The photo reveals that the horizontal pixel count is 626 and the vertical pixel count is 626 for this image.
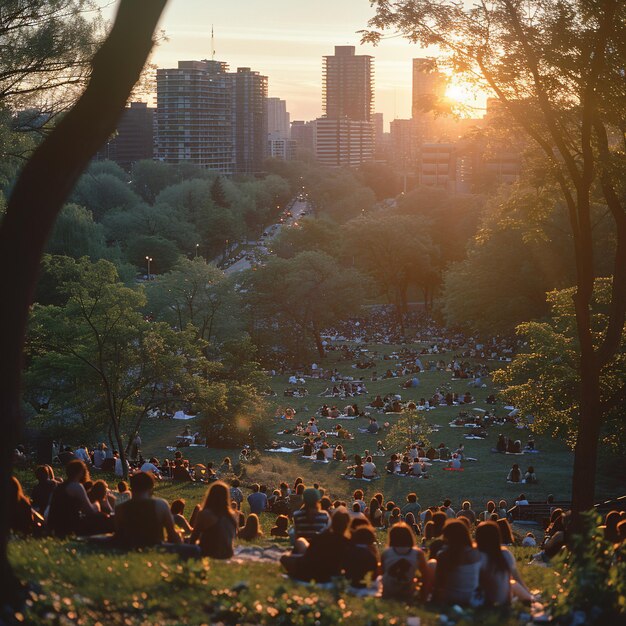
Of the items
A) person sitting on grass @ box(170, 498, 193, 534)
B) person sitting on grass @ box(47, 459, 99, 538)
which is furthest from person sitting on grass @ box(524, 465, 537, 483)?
person sitting on grass @ box(47, 459, 99, 538)

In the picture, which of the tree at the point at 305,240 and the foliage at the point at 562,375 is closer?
the foliage at the point at 562,375

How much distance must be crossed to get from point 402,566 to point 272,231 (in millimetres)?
126136

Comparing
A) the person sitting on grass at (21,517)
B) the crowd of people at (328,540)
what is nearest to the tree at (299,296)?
the crowd of people at (328,540)

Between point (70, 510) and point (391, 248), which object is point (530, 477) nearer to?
point (70, 510)

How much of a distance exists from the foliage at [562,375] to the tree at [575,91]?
11.5ft

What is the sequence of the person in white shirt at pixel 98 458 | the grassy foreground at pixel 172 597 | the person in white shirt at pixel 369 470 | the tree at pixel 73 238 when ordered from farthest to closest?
1. the tree at pixel 73 238
2. the person in white shirt at pixel 369 470
3. the person in white shirt at pixel 98 458
4. the grassy foreground at pixel 172 597

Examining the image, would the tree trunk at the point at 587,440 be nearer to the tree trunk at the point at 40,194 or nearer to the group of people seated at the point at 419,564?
the group of people seated at the point at 419,564

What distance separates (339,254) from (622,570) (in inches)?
2407

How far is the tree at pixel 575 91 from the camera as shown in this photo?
11969mm

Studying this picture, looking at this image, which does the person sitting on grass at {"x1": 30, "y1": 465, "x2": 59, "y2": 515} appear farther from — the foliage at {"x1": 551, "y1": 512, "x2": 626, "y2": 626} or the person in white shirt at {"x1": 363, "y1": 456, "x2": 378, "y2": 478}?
the person in white shirt at {"x1": 363, "y1": 456, "x2": 378, "y2": 478}

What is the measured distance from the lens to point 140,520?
8.04 m

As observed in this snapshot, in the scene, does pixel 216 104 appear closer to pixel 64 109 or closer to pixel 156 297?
pixel 156 297

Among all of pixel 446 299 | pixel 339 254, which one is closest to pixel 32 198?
pixel 446 299

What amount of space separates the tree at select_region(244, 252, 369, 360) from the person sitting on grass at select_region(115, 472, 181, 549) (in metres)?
43.1
